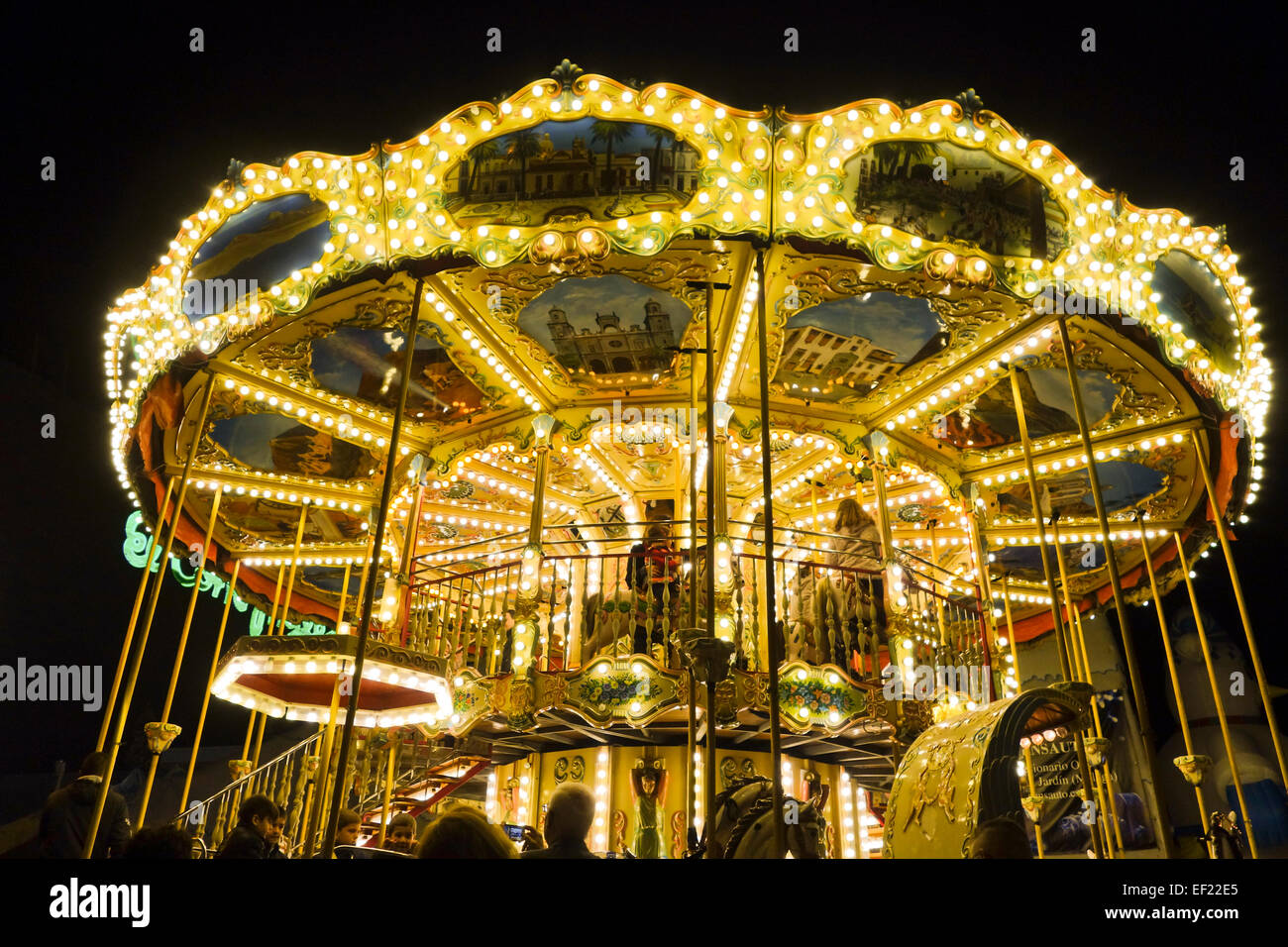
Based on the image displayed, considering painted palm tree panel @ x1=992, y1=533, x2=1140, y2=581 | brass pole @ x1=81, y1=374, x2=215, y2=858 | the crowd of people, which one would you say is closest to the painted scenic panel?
brass pole @ x1=81, y1=374, x2=215, y2=858

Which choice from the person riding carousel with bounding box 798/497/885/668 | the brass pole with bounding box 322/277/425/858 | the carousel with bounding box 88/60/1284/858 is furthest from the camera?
the person riding carousel with bounding box 798/497/885/668

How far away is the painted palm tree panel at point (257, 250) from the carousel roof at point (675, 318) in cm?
2

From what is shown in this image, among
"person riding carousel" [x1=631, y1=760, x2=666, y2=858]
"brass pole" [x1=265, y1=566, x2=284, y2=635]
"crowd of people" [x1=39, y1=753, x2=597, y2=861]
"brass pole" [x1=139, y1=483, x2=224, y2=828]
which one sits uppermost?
"brass pole" [x1=265, y1=566, x2=284, y2=635]

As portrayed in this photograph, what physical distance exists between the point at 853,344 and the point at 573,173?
3433mm

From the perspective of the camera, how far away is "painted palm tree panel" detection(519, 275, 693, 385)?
8.04 metres

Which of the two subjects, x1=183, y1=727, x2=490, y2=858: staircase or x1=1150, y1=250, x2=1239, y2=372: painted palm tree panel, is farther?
x1=183, y1=727, x2=490, y2=858: staircase

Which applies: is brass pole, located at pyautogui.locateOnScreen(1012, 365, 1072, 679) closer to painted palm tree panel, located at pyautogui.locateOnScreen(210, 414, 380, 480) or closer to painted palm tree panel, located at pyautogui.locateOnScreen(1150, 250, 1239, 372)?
painted palm tree panel, located at pyautogui.locateOnScreen(1150, 250, 1239, 372)

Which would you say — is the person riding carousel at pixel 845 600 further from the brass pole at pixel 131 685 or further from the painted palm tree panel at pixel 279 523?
the painted palm tree panel at pixel 279 523

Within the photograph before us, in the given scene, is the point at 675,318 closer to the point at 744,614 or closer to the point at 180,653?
the point at 744,614

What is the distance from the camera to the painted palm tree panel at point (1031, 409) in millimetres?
9109

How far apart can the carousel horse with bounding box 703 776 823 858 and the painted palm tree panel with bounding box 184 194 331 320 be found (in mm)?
5427

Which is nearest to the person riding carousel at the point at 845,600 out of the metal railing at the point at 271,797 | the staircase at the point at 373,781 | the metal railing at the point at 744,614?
the metal railing at the point at 744,614
